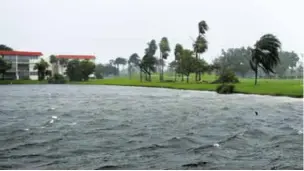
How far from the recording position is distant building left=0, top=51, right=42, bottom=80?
5978 inches

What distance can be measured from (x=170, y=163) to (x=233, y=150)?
3660 mm

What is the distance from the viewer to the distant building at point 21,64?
498 ft

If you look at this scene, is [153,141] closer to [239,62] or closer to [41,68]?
[41,68]

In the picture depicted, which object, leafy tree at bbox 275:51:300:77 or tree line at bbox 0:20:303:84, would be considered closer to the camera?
tree line at bbox 0:20:303:84

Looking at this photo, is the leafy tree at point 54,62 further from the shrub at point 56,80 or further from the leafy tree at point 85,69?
the shrub at point 56,80

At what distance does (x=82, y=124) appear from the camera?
23359 millimetres

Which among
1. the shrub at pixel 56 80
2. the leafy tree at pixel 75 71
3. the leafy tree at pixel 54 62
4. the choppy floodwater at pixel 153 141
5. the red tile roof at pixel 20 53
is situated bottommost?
the choppy floodwater at pixel 153 141

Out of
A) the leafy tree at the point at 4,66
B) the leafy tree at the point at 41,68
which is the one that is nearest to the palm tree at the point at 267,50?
the leafy tree at the point at 41,68

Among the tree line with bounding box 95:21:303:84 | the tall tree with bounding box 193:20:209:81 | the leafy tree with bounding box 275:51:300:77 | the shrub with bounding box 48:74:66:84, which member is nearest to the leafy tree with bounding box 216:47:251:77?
the tree line with bounding box 95:21:303:84

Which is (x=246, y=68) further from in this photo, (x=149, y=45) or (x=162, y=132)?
(x=162, y=132)

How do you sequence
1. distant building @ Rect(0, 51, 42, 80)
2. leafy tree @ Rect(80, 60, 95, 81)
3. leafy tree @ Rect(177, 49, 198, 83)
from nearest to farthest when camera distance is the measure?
leafy tree @ Rect(177, 49, 198, 83) → leafy tree @ Rect(80, 60, 95, 81) → distant building @ Rect(0, 51, 42, 80)

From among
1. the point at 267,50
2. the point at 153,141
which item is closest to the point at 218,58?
the point at 267,50

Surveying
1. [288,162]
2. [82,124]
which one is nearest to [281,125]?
[288,162]

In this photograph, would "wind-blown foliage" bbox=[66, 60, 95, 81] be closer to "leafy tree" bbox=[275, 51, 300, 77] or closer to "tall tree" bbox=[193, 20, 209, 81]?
"tall tree" bbox=[193, 20, 209, 81]
